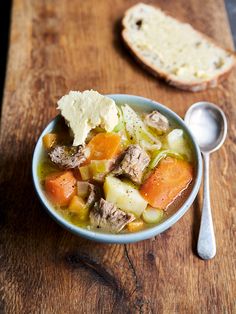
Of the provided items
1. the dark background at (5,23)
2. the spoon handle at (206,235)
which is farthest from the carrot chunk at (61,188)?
the dark background at (5,23)

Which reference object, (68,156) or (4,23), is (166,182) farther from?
(4,23)

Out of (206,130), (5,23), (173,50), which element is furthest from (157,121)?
(5,23)

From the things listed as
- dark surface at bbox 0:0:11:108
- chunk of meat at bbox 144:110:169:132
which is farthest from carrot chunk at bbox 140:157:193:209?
dark surface at bbox 0:0:11:108

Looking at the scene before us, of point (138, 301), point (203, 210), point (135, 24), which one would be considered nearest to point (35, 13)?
point (135, 24)

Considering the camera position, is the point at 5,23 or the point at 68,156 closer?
the point at 68,156

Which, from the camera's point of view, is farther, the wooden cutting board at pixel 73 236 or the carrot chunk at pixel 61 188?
the wooden cutting board at pixel 73 236

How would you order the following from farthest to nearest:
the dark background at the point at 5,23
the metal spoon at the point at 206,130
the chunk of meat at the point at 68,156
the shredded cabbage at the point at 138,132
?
1. the dark background at the point at 5,23
2. the metal spoon at the point at 206,130
3. the shredded cabbage at the point at 138,132
4. the chunk of meat at the point at 68,156

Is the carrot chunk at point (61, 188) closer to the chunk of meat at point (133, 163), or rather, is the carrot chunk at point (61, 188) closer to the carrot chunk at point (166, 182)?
the chunk of meat at point (133, 163)
